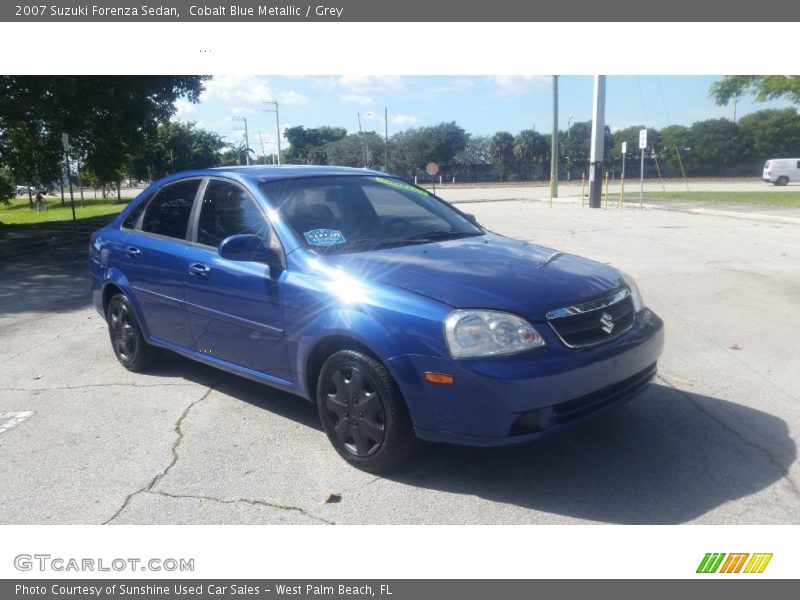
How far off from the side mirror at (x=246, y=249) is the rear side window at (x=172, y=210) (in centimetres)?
104

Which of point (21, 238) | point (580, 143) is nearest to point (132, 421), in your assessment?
point (21, 238)

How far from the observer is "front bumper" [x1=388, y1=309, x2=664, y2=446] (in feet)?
10.8

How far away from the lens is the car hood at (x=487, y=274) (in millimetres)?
3510

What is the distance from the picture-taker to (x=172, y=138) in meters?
67.0

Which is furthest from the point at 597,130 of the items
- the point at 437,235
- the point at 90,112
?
the point at 437,235

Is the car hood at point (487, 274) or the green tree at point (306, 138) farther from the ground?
the green tree at point (306, 138)

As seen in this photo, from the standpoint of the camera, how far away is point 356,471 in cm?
385

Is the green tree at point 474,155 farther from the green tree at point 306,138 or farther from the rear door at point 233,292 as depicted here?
the rear door at point 233,292

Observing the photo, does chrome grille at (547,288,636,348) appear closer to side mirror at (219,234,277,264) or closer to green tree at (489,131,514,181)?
side mirror at (219,234,277,264)

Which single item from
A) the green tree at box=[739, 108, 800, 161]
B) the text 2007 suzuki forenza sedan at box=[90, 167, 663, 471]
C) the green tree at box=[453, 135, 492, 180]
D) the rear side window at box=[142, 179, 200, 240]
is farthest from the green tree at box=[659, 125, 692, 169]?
the text 2007 suzuki forenza sedan at box=[90, 167, 663, 471]

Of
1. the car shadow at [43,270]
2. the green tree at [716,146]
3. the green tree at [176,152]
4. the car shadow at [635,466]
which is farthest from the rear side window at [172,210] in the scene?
the green tree at [716,146]

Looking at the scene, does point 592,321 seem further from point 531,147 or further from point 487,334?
point 531,147

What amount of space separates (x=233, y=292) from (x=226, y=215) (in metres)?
0.62

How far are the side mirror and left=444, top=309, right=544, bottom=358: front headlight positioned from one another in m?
1.35
